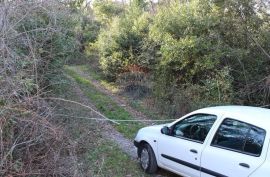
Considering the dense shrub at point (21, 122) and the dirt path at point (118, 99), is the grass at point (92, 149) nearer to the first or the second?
the dense shrub at point (21, 122)

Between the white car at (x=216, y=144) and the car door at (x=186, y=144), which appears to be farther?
the car door at (x=186, y=144)

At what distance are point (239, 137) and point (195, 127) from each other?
109 cm

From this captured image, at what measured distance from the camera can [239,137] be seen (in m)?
5.62

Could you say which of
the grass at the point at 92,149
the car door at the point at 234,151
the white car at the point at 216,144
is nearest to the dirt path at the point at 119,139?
the grass at the point at 92,149

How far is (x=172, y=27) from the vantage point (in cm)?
1240

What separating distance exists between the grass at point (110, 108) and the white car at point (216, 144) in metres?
3.26

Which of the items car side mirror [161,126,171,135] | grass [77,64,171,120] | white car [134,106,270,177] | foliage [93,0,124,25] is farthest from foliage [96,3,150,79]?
foliage [93,0,124,25]

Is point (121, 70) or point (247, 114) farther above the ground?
point (247, 114)

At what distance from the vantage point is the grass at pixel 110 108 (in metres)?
10.9

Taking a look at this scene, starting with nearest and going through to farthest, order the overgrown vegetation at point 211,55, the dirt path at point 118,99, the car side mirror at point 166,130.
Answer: the car side mirror at point 166,130, the overgrown vegetation at point 211,55, the dirt path at point 118,99

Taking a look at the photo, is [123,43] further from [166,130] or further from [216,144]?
[216,144]

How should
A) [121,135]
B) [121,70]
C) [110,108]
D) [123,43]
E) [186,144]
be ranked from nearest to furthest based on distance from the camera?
[186,144] → [121,135] → [110,108] → [123,43] → [121,70]

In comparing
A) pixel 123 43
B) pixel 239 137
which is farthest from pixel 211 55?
pixel 123 43

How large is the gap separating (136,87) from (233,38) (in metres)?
4.97
